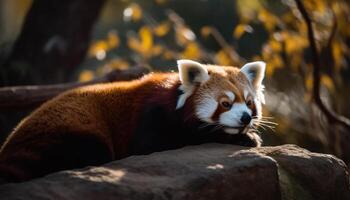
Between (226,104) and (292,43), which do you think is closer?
(226,104)

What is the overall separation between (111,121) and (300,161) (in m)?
1.09

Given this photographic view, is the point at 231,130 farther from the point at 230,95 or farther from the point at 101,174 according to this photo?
the point at 101,174

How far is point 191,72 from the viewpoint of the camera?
396 cm

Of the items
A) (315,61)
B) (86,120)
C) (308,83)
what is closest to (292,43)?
(308,83)

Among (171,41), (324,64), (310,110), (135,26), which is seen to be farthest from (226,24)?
(310,110)

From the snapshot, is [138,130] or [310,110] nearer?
[138,130]

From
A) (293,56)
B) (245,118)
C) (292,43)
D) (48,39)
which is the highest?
(48,39)

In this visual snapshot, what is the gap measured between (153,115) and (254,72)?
0.76 metres

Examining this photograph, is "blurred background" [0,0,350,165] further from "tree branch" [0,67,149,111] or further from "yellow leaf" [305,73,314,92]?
"tree branch" [0,67,149,111]

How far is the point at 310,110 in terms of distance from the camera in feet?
20.8

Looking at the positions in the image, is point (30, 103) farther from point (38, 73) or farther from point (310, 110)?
point (310, 110)

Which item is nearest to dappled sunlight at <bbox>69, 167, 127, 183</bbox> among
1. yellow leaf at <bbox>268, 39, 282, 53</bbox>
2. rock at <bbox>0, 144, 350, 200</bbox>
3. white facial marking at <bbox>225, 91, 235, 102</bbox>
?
rock at <bbox>0, 144, 350, 200</bbox>

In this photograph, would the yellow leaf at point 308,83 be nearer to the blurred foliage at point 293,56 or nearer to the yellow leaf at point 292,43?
the blurred foliage at point 293,56

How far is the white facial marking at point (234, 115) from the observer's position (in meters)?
3.76
